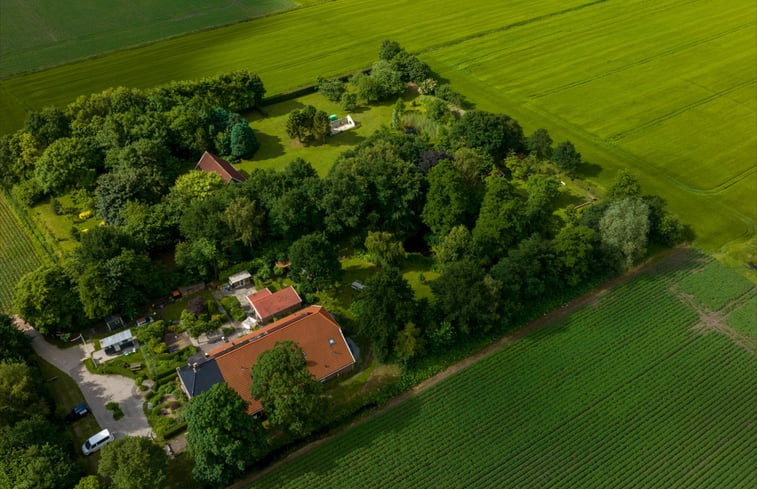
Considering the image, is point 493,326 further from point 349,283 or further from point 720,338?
point 720,338

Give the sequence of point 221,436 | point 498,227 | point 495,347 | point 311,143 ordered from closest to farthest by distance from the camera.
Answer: point 221,436
point 495,347
point 498,227
point 311,143

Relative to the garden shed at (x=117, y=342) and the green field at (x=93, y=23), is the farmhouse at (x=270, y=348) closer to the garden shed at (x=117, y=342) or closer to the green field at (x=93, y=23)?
the garden shed at (x=117, y=342)

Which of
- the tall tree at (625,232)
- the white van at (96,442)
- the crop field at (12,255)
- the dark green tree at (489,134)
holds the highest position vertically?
the crop field at (12,255)

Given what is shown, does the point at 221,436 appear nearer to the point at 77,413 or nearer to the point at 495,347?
the point at 77,413

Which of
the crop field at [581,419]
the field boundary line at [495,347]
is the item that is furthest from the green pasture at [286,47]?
the crop field at [581,419]

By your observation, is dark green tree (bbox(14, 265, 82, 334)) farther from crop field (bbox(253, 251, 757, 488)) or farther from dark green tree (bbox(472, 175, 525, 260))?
dark green tree (bbox(472, 175, 525, 260))

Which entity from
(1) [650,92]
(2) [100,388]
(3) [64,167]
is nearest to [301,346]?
(2) [100,388]
